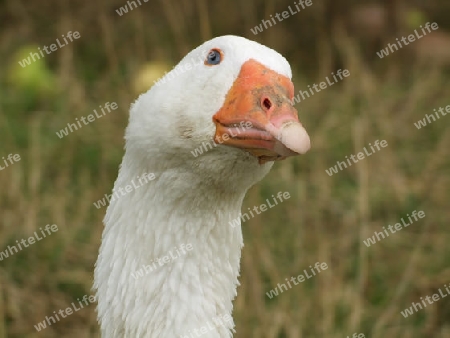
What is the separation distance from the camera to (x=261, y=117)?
87.7 inches

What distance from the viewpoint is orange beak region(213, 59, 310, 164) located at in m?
2.13

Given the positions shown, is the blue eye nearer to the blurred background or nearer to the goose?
the goose

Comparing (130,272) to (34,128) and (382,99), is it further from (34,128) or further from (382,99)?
(382,99)

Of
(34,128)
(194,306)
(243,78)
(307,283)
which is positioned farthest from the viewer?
(34,128)

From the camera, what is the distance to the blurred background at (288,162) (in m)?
4.65

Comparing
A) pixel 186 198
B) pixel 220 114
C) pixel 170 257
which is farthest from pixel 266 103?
pixel 170 257

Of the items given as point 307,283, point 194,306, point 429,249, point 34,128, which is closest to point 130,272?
point 194,306

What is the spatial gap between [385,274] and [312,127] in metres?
1.88

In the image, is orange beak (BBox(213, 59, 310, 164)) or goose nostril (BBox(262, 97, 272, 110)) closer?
orange beak (BBox(213, 59, 310, 164))

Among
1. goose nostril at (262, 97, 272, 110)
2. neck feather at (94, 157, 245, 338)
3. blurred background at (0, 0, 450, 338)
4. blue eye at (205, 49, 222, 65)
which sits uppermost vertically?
blurred background at (0, 0, 450, 338)

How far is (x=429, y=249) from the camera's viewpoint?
527 centimetres

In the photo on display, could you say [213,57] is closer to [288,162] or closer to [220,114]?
[220,114]

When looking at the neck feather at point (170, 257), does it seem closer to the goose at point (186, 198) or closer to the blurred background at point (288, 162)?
the goose at point (186, 198)

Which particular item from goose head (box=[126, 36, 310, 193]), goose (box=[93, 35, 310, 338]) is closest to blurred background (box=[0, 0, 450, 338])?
goose (box=[93, 35, 310, 338])
